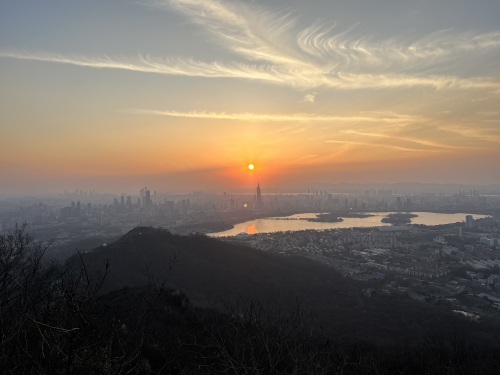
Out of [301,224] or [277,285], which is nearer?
[277,285]

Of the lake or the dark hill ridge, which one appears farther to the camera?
the lake

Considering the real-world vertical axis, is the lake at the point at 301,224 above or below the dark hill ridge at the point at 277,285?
below

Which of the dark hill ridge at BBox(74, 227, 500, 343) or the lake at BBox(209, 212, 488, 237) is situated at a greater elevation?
the dark hill ridge at BBox(74, 227, 500, 343)

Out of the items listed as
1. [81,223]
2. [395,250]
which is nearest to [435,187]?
[395,250]

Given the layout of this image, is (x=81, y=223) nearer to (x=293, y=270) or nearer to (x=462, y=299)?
(x=293, y=270)

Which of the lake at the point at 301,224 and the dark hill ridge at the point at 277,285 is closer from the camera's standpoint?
the dark hill ridge at the point at 277,285

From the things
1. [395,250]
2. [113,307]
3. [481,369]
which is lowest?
[395,250]

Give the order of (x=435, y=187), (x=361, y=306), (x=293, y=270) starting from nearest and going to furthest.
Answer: (x=361, y=306) → (x=293, y=270) → (x=435, y=187)

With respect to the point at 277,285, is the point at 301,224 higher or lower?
lower
